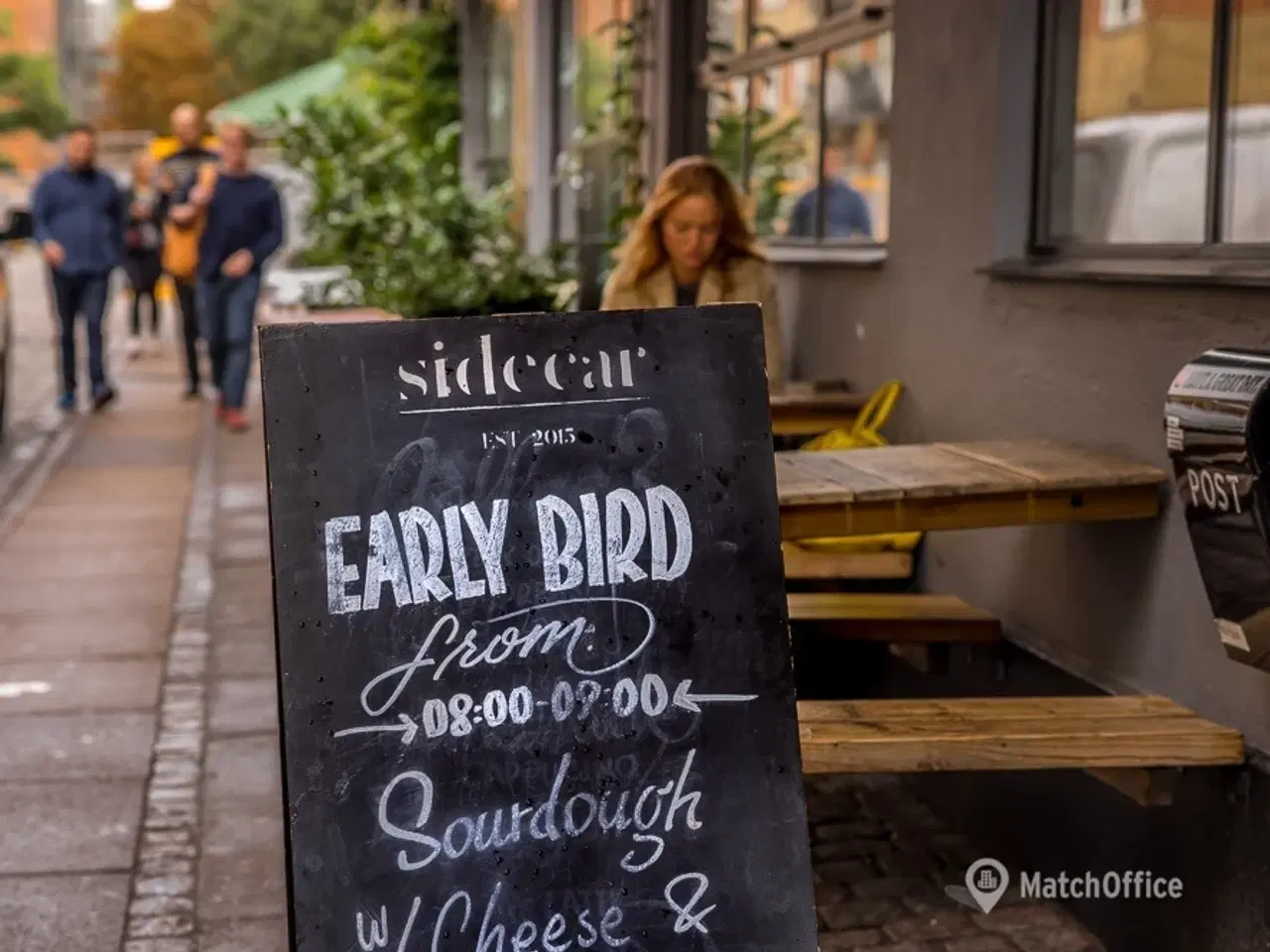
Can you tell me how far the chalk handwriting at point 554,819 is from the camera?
9.01 feet

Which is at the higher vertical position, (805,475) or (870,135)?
(870,135)

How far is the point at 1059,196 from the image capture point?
462cm

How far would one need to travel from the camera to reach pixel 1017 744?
351 cm

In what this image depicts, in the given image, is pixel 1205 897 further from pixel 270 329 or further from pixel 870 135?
pixel 870 135

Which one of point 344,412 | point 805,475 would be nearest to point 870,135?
point 805,475

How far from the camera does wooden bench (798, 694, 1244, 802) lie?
347 cm

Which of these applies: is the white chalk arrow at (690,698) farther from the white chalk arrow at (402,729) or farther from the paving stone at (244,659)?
the paving stone at (244,659)

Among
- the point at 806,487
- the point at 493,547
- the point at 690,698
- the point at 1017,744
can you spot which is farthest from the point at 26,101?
the point at 690,698

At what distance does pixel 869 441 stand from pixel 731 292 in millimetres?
851

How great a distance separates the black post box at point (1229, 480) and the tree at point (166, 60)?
53.4 meters

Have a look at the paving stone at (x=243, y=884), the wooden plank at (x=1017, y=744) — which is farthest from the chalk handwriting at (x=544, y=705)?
the paving stone at (x=243, y=884)

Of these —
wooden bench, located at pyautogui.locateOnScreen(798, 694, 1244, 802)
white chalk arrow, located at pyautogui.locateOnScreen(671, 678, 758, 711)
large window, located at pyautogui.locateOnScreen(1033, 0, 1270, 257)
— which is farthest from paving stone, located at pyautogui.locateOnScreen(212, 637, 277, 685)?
white chalk arrow, located at pyautogui.locateOnScreen(671, 678, 758, 711)

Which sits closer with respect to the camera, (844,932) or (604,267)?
(844,932)

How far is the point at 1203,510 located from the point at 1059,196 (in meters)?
1.72
